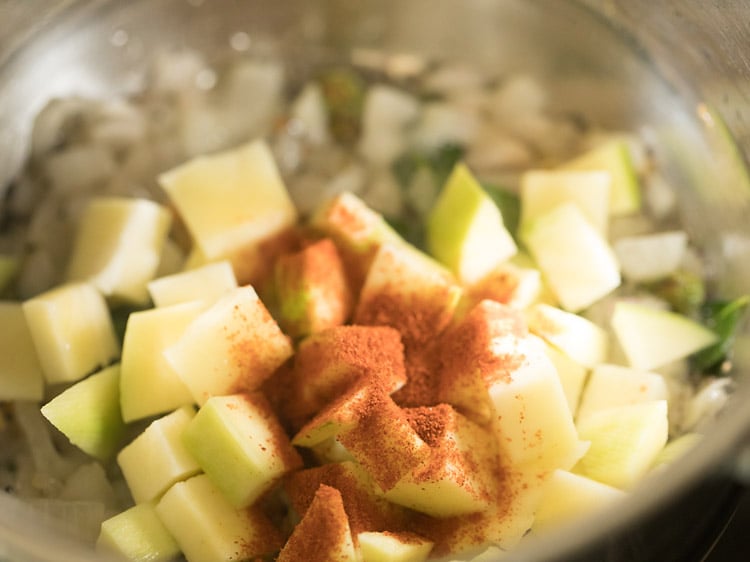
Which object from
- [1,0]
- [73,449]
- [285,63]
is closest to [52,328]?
[73,449]

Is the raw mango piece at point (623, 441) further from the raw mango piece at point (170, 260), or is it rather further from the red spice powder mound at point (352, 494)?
the raw mango piece at point (170, 260)

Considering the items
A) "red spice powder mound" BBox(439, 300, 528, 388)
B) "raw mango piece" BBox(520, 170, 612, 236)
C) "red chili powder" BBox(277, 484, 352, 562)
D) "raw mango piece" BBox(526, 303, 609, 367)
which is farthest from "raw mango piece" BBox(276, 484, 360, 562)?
"raw mango piece" BBox(520, 170, 612, 236)

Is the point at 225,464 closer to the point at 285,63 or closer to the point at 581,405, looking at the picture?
the point at 581,405

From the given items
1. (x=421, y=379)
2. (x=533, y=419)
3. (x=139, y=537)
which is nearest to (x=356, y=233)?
(x=421, y=379)

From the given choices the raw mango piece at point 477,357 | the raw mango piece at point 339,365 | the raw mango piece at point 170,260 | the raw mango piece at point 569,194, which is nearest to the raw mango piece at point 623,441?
the raw mango piece at point 477,357

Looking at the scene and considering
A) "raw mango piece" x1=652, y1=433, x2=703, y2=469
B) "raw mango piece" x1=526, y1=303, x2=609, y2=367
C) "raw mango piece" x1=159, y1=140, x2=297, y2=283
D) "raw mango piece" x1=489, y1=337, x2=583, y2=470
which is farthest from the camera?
"raw mango piece" x1=159, y1=140, x2=297, y2=283

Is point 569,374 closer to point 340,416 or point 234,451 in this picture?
point 340,416

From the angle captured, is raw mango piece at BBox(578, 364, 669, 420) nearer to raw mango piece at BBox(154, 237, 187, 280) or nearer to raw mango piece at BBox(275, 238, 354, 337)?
raw mango piece at BBox(275, 238, 354, 337)
